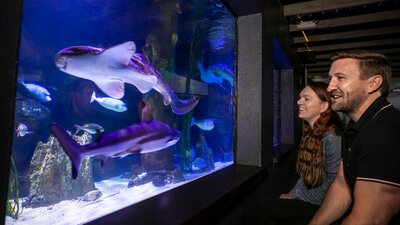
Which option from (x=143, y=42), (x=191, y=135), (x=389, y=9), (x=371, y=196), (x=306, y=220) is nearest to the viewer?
(x=371, y=196)

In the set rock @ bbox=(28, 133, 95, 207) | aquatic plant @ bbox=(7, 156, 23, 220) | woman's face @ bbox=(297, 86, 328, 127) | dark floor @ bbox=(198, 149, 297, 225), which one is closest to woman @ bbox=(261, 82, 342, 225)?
woman's face @ bbox=(297, 86, 328, 127)

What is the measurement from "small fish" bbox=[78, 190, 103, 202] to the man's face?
2029mm

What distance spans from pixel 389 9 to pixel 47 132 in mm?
6762

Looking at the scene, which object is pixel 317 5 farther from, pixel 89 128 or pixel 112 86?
pixel 89 128

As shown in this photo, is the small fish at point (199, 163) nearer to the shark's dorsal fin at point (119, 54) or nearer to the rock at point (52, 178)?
the rock at point (52, 178)

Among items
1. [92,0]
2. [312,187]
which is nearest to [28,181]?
[92,0]

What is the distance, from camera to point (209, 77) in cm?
424

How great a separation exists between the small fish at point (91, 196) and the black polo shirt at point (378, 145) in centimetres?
187

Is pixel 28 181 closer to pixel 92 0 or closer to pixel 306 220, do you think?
pixel 92 0

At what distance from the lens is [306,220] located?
88.3 inches

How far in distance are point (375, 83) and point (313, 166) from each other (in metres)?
1.01

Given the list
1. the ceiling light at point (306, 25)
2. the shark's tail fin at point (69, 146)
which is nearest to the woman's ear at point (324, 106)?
the shark's tail fin at point (69, 146)

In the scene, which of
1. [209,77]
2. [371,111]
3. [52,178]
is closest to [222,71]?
[209,77]

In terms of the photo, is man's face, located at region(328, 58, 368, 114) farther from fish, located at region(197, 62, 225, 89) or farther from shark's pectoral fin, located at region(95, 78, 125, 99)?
fish, located at region(197, 62, 225, 89)
